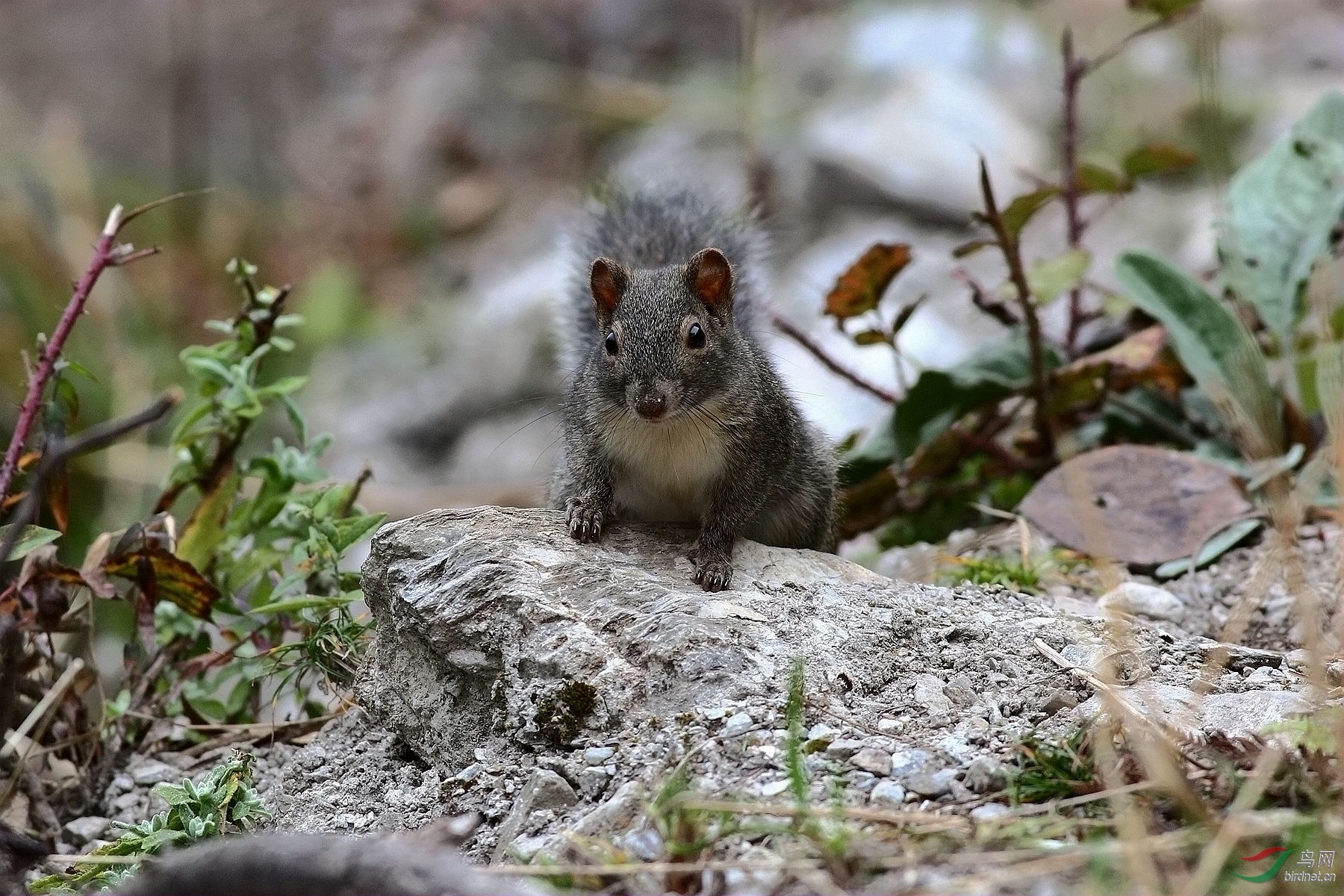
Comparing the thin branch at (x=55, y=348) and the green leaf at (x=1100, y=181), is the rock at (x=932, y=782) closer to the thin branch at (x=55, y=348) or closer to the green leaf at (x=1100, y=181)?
the thin branch at (x=55, y=348)

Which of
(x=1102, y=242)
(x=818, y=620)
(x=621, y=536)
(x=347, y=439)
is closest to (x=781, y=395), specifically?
(x=621, y=536)

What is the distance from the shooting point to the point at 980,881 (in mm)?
2025

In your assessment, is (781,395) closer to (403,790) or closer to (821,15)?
(403,790)

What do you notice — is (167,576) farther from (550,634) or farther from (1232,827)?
(1232,827)

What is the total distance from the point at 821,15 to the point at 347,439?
512 cm

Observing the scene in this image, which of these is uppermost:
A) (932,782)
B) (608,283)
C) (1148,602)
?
(608,283)

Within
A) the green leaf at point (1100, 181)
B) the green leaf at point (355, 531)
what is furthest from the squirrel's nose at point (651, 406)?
the green leaf at point (1100, 181)

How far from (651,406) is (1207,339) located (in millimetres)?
2093

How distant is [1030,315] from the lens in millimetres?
4414

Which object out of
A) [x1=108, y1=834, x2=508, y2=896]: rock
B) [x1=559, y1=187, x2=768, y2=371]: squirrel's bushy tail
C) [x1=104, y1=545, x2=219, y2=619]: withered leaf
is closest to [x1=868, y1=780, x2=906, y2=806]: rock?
[x1=108, y1=834, x2=508, y2=896]: rock

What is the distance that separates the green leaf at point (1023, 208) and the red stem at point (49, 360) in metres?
2.53

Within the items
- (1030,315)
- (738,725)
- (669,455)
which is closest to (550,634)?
(738,725)

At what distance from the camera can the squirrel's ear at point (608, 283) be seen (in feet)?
12.6

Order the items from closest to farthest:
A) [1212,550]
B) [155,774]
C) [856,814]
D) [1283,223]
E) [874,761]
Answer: [856,814], [874,761], [155,774], [1212,550], [1283,223]
